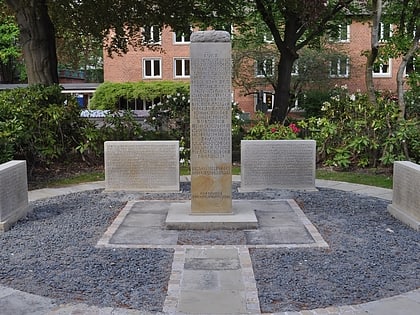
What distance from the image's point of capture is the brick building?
35.2 m

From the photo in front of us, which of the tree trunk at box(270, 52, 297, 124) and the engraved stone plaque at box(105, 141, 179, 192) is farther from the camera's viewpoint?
the tree trunk at box(270, 52, 297, 124)

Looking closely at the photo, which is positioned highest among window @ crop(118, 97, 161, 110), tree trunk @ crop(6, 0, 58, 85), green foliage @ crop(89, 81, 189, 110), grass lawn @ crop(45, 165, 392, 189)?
tree trunk @ crop(6, 0, 58, 85)

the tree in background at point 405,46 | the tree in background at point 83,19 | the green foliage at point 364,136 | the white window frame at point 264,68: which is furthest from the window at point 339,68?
the green foliage at point 364,136

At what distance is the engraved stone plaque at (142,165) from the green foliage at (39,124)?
8.21 ft

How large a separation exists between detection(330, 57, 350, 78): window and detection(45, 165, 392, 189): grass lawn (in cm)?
2304

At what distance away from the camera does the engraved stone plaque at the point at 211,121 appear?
6.98 metres

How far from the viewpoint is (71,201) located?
909 cm

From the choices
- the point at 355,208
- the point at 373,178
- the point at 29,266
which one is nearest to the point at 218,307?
the point at 29,266

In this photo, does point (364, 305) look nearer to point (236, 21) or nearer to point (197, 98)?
point (197, 98)

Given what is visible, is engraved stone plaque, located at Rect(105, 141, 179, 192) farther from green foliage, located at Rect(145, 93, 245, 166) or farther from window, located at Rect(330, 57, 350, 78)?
window, located at Rect(330, 57, 350, 78)

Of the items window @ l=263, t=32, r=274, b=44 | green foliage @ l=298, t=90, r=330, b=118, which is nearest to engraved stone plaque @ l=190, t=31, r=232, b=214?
green foliage @ l=298, t=90, r=330, b=118

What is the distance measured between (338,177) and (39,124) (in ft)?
→ 23.5

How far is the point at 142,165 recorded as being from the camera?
32.1 ft

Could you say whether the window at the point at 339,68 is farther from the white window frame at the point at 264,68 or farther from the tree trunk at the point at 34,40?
the tree trunk at the point at 34,40
